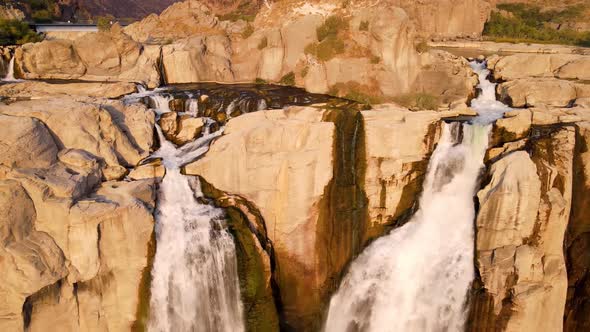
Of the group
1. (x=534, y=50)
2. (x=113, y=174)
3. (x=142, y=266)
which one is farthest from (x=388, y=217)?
(x=534, y=50)

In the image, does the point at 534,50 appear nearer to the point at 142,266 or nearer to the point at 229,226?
the point at 229,226

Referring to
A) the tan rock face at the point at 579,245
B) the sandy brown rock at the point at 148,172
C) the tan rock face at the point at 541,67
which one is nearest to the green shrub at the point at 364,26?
the tan rock face at the point at 541,67

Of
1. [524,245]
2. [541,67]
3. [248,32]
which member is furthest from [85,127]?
[541,67]

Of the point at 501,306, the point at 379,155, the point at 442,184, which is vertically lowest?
the point at 501,306

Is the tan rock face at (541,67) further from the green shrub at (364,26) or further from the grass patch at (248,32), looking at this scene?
the grass patch at (248,32)

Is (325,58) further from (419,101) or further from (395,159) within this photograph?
(395,159)

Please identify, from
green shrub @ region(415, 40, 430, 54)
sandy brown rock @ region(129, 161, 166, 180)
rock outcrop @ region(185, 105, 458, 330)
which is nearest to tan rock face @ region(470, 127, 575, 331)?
rock outcrop @ region(185, 105, 458, 330)
